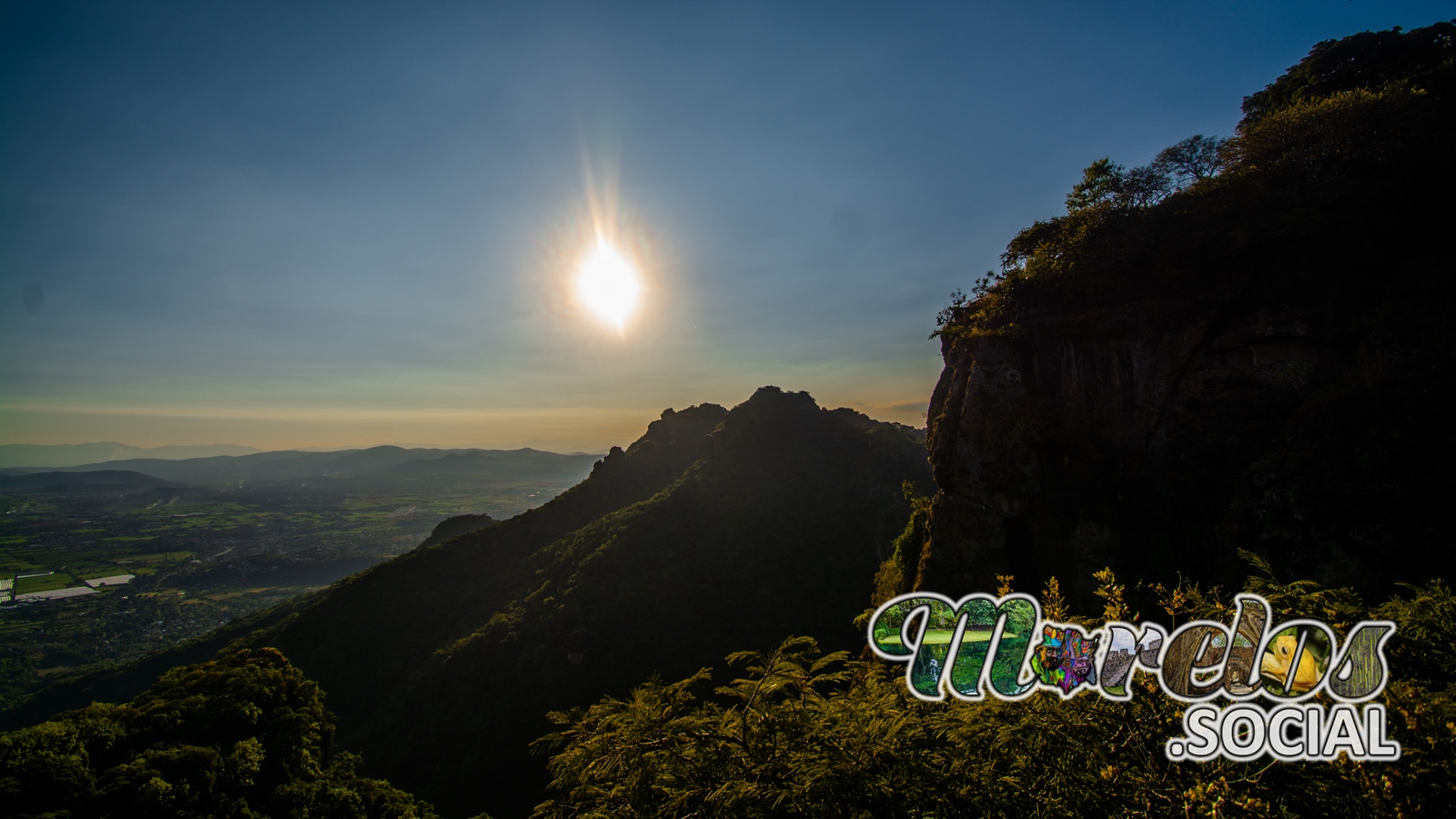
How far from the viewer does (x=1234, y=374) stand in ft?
42.0

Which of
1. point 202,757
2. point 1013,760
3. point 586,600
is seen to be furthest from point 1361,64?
point 586,600

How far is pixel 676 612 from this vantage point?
123 feet

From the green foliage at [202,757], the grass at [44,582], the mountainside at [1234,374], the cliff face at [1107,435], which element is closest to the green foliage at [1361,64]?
the mountainside at [1234,374]

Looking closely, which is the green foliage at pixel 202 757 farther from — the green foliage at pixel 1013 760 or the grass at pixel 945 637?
the grass at pixel 945 637

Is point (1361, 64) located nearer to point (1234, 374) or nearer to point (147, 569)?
point (1234, 374)

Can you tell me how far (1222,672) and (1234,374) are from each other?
12.8 meters

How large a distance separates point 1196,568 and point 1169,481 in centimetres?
234

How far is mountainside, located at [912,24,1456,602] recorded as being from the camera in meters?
9.57

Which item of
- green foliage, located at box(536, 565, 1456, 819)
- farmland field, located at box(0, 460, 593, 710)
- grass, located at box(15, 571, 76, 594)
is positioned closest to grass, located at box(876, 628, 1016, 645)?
green foliage, located at box(536, 565, 1456, 819)

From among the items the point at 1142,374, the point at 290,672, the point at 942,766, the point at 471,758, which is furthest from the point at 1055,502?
the point at 471,758

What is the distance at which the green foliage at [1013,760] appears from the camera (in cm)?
348

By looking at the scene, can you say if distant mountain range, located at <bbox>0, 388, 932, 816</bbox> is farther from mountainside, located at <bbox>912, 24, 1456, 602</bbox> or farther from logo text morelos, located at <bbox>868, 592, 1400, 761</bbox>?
logo text morelos, located at <bbox>868, 592, 1400, 761</bbox>

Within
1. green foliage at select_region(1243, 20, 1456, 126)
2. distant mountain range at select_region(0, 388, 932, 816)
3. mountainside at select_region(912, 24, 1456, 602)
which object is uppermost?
green foliage at select_region(1243, 20, 1456, 126)

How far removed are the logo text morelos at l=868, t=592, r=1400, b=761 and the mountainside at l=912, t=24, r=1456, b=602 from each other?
798cm
